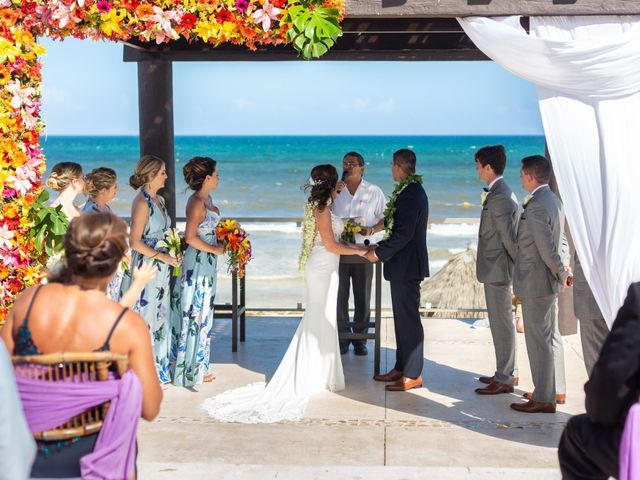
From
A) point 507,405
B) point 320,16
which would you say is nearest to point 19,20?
point 320,16

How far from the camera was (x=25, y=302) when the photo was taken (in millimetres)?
3350

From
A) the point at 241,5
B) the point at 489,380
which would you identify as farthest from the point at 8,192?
the point at 489,380

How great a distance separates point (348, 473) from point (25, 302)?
8.08 feet

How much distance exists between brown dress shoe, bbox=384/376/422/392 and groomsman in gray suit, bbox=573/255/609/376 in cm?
175

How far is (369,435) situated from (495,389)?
4.94 ft

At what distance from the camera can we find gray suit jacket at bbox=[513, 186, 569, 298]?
6.33m

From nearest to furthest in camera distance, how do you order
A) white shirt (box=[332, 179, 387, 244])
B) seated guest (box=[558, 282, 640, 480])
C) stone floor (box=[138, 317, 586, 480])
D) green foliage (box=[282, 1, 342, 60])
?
1. seated guest (box=[558, 282, 640, 480])
2. stone floor (box=[138, 317, 586, 480])
3. green foliage (box=[282, 1, 342, 60])
4. white shirt (box=[332, 179, 387, 244])

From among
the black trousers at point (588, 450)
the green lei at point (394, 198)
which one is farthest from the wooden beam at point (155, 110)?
the black trousers at point (588, 450)

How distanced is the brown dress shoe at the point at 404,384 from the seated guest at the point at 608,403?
10.9ft

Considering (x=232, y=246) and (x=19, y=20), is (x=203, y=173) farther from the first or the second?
(x=19, y=20)

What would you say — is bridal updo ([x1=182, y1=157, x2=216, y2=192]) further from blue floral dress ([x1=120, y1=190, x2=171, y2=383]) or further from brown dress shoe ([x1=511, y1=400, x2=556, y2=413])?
brown dress shoe ([x1=511, y1=400, x2=556, y2=413])

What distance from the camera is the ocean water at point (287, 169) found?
25.3 meters

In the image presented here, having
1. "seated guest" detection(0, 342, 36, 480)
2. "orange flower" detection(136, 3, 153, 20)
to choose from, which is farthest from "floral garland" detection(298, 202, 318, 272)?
"seated guest" detection(0, 342, 36, 480)

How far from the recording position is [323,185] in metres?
7.08
